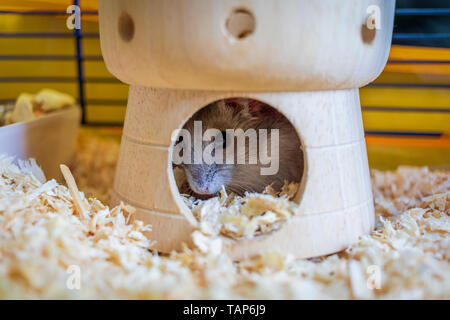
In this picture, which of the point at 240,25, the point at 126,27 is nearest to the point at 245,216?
the point at 240,25

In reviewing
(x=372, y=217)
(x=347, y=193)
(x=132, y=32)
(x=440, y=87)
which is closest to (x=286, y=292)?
(x=347, y=193)

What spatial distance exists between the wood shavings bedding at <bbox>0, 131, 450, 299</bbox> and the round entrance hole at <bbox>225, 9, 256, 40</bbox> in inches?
24.7

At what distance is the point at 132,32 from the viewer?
1400 millimetres

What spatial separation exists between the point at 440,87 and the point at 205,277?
2.28 metres

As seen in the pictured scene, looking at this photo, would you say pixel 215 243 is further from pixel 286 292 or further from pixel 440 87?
pixel 440 87

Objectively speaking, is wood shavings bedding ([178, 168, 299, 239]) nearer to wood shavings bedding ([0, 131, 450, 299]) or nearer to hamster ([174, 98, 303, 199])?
wood shavings bedding ([0, 131, 450, 299])

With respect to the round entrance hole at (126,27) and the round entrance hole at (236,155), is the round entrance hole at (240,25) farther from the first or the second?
the round entrance hole at (236,155)

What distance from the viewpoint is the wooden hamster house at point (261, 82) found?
1.22 metres

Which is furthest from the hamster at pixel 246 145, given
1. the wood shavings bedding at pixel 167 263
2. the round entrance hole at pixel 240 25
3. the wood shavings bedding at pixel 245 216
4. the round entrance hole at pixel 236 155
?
the round entrance hole at pixel 240 25

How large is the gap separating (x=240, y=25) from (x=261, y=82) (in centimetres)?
18

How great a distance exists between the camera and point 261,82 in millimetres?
1283

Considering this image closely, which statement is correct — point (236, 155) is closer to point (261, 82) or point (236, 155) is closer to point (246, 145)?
point (246, 145)

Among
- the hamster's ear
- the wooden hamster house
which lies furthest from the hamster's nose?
the hamster's ear

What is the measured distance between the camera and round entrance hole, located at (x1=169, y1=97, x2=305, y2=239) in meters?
1.69
